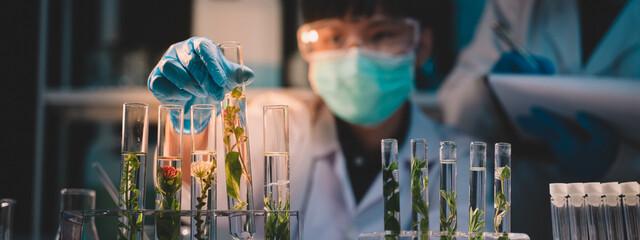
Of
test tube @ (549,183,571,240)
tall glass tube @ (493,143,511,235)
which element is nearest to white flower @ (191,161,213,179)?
tall glass tube @ (493,143,511,235)

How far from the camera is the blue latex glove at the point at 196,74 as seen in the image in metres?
1.23

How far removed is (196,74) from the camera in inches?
50.3

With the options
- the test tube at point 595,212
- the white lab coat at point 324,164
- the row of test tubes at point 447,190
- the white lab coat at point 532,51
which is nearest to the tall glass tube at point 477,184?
the row of test tubes at point 447,190

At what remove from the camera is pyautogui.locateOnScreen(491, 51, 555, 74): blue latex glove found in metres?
2.84

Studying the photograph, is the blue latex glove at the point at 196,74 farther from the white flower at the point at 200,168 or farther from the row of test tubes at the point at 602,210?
the row of test tubes at the point at 602,210

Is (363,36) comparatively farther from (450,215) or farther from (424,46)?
(450,215)

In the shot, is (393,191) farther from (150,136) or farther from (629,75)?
(629,75)

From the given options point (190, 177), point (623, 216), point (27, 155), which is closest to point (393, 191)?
point (190, 177)

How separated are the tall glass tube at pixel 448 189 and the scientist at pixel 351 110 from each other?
5.35ft

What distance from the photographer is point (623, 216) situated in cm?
129

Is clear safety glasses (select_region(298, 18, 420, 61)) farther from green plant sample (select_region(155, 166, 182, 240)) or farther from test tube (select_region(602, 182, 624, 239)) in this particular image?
green plant sample (select_region(155, 166, 182, 240))

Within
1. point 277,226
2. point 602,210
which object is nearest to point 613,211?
point 602,210

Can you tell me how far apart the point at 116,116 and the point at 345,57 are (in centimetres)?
107

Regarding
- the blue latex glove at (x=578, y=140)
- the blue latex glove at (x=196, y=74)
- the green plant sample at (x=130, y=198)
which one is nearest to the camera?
the green plant sample at (x=130, y=198)
